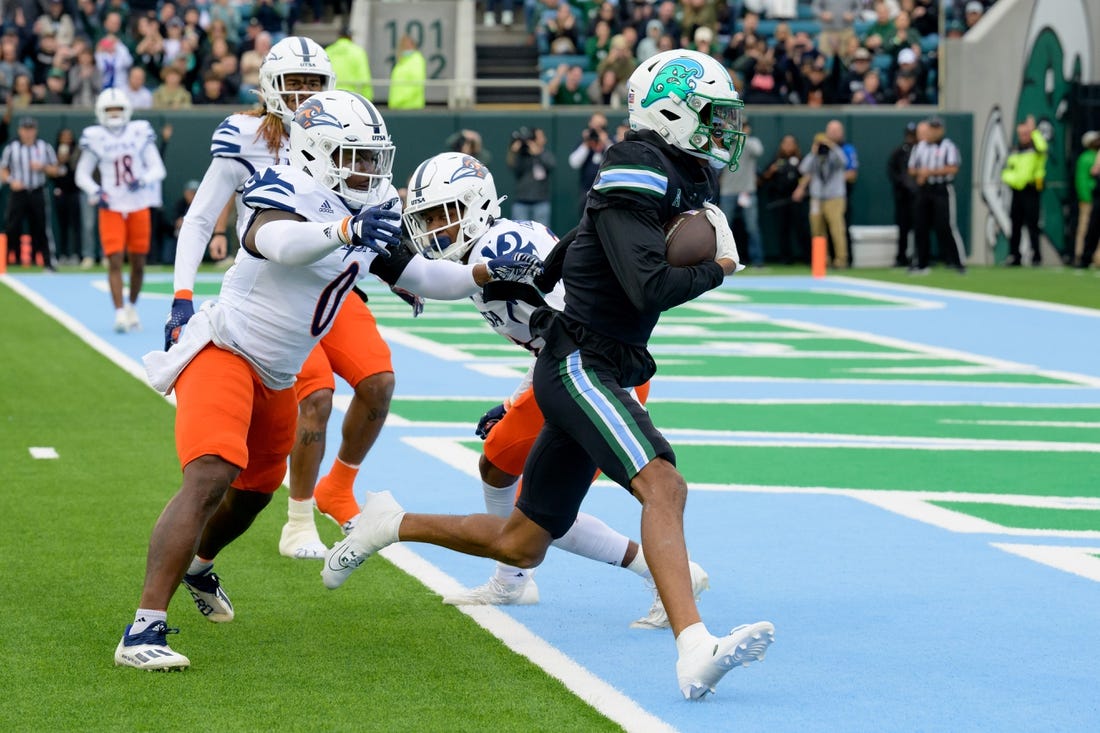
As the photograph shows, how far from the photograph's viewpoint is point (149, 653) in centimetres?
502

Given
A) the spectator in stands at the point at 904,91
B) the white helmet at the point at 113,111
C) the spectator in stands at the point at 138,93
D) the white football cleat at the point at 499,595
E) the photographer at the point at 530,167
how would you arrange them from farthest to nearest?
the spectator in stands at the point at 904,91
the spectator in stands at the point at 138,93
the photographer at the point at 530,167
the white helmet at the point at 113,111
the white football cleat at the point at 499,595

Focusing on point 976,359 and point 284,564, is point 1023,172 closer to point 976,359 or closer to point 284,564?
point 976,359

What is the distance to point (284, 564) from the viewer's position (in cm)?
665

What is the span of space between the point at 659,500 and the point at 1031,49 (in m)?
23.1

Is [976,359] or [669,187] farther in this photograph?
[976,359]

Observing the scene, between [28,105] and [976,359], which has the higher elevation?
[28,105]

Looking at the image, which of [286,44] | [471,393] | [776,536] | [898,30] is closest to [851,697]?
[776,536]

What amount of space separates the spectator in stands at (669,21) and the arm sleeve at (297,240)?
2186 cm

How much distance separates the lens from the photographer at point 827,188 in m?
24.2

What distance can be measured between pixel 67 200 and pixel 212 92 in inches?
104

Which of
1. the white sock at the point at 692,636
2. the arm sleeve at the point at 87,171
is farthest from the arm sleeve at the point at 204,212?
the arm sleeve at the point at 87,171

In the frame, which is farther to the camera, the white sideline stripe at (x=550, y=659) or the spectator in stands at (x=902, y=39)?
the spectator in stands at (x=902, y=39)

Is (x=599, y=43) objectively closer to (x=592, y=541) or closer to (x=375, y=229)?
(x=592, y=541)

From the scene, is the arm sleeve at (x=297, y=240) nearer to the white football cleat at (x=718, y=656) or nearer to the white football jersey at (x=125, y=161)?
the white football cleat at (x=718, y=656)
